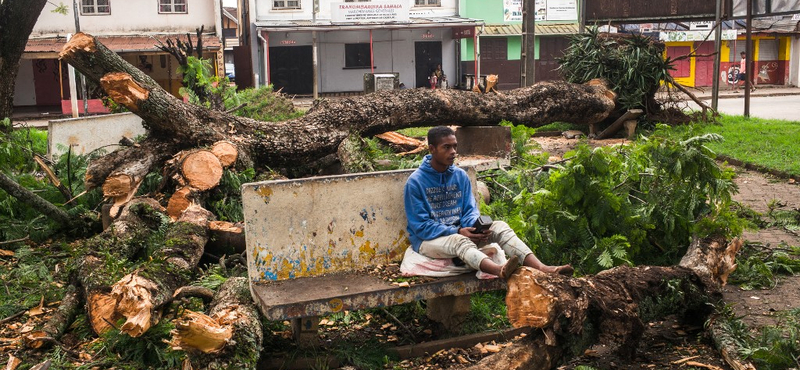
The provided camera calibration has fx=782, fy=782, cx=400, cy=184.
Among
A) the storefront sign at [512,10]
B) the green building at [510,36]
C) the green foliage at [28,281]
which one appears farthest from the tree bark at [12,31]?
the storefront sign at [512,10]

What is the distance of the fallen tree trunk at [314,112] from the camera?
313 inches

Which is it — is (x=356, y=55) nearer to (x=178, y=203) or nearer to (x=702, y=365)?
(x=178, y=203)

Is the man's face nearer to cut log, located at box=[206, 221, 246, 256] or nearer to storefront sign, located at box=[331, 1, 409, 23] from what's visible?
cut log, located at box=[206, 221, 246, 256]

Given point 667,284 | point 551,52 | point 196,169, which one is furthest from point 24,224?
point 551,52

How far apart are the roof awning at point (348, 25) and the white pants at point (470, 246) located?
22.9 meters

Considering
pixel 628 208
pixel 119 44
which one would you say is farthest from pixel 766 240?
pixel 119 44

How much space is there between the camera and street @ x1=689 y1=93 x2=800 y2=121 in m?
18.4

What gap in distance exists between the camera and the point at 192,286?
5480 millimetres

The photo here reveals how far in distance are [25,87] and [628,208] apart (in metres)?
26.1

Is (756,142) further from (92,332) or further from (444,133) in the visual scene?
(92,332)

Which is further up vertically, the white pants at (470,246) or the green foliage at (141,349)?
the white pants at (470,246)

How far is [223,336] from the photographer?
4.04 m

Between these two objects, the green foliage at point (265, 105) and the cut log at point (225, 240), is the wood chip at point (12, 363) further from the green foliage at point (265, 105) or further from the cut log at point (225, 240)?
the green foliage at point (265, 105)

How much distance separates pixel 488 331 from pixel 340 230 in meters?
1.19
